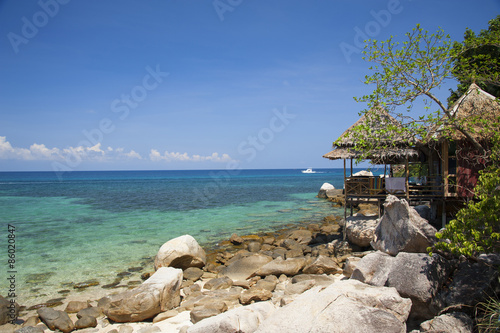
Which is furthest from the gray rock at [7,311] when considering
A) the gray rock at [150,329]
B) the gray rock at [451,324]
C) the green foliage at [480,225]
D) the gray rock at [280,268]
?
the green foliage at [480,225]

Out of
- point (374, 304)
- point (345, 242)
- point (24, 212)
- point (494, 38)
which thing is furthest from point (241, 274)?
point (24, 212)

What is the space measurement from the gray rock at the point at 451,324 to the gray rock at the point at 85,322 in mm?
7246

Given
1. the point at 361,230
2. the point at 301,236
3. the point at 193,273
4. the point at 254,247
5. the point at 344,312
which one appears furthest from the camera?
the point at 301,236

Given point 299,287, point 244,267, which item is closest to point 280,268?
point 244,267

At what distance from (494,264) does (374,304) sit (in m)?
2.77

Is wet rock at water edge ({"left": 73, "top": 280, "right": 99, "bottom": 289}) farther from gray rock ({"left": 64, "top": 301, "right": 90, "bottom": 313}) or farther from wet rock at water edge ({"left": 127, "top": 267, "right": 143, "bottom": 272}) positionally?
gray rock ({"left": 64, "top": 301, "right": 90, "bottom": 313})

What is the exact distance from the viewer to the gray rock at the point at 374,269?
23.0 ft

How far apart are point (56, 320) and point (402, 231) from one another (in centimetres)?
897

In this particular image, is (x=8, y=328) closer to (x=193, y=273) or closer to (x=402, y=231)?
(x=193, y=273)

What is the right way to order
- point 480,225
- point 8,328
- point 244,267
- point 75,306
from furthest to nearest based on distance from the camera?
point 244,267 < point 75,306 < point 8,328 < point 480,225

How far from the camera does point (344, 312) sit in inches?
207

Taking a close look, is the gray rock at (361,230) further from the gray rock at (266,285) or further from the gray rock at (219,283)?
the gray rock at (219,283)

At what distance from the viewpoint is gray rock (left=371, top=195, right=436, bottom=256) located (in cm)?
816

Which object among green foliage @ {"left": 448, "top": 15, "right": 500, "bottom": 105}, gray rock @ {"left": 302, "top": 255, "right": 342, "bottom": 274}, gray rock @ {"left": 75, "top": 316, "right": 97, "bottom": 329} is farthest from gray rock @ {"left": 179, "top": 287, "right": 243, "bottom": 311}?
green foliage @ {"left": 448, "top": 15, "right": 500, "bottom": 105}
